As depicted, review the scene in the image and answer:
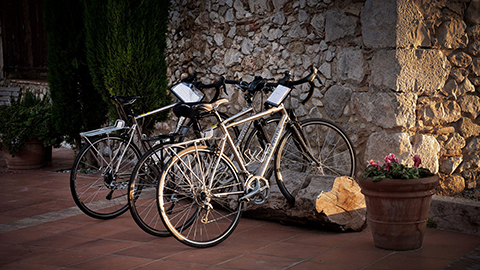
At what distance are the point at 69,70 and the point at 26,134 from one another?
1.16m

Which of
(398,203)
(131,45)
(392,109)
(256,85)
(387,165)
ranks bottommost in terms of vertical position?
(398,203)

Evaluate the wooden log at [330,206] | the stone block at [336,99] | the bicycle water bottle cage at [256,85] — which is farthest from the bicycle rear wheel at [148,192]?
the stone block at [336,99]

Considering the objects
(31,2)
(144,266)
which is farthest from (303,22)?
(31,2)

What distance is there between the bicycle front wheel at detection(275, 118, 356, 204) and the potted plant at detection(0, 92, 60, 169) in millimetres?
3823

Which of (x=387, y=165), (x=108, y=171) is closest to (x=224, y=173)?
(x=108, y=171)

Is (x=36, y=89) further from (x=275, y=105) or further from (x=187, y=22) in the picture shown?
(x=275, y=105)

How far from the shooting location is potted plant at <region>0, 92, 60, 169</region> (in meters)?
6.77

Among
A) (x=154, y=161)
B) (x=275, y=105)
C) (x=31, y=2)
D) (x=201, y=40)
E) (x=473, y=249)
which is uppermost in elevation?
(x=31, y=2)

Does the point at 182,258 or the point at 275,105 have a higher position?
the point at 275,105

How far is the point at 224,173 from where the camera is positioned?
12.4 ft

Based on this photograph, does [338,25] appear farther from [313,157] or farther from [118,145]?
[118,145]

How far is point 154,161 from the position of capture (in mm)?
4117

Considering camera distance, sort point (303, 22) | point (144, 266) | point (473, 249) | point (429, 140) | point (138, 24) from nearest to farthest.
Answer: point (144, 266), point (473, 249), point (429, 140), point (303, 22), point (138, 24)

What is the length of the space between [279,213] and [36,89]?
7791mm
